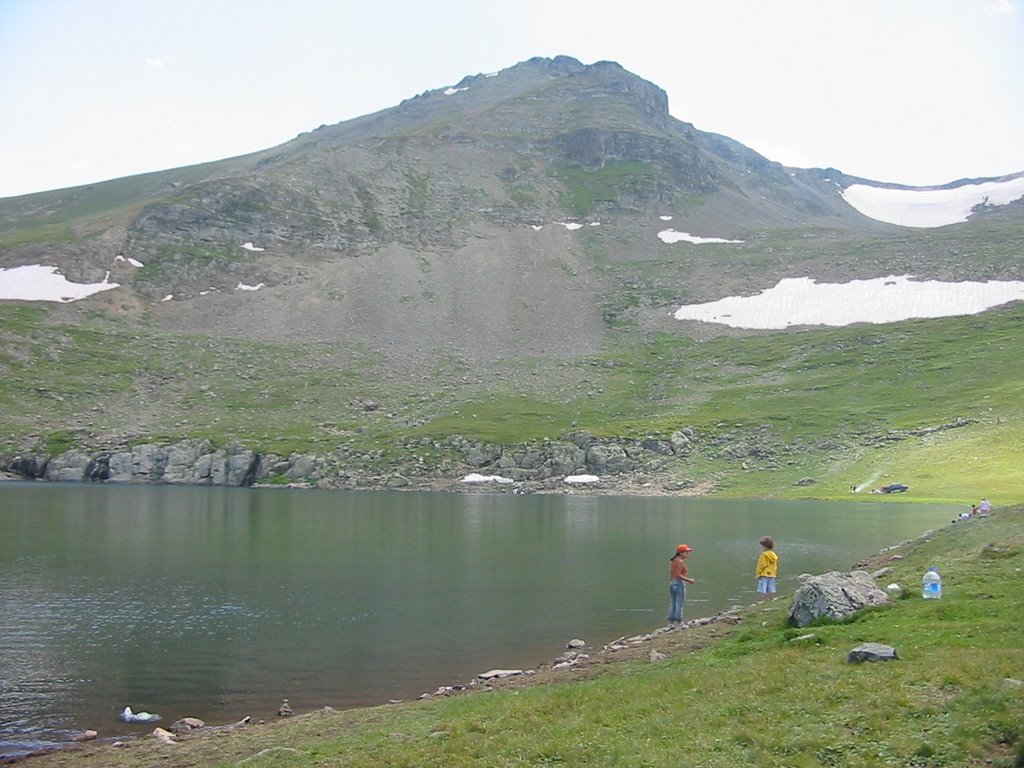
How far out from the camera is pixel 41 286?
184 metres

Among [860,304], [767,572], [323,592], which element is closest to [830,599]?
[767,572]

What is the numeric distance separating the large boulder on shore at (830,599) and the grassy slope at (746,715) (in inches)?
22.2

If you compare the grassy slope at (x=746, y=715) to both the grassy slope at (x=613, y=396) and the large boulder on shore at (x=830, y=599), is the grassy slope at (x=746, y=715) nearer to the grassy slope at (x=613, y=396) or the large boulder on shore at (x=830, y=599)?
the large boulder on shore at (x=830, y=599)

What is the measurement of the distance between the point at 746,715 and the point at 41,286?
202736 millimetres

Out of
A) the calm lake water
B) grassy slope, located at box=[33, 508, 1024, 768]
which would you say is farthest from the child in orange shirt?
grassy slope, located at box=[33, 508, 1024, 768]

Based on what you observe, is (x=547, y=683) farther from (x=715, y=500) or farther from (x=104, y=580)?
(x=715, y=500)

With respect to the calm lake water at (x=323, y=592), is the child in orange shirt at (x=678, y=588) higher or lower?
higher

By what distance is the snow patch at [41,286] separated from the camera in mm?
179750

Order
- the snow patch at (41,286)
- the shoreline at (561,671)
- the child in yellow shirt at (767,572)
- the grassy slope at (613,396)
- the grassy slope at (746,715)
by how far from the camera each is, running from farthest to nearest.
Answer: the snow patch at (41,286) → the grassy slope at (613,396) → the child in yellow shirt at (767,572) → the shoreline at (561,671) → the grassy slope at (746,715)

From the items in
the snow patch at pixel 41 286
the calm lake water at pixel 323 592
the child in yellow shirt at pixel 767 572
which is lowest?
the calm lake water at pixel 323 592

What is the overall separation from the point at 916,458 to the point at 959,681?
100 metres

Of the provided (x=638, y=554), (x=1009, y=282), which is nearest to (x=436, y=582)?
(x=638, y=554)

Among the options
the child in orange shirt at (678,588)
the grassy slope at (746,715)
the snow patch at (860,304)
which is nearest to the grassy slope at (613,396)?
the snow patch at (860,304)

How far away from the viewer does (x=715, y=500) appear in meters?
103
